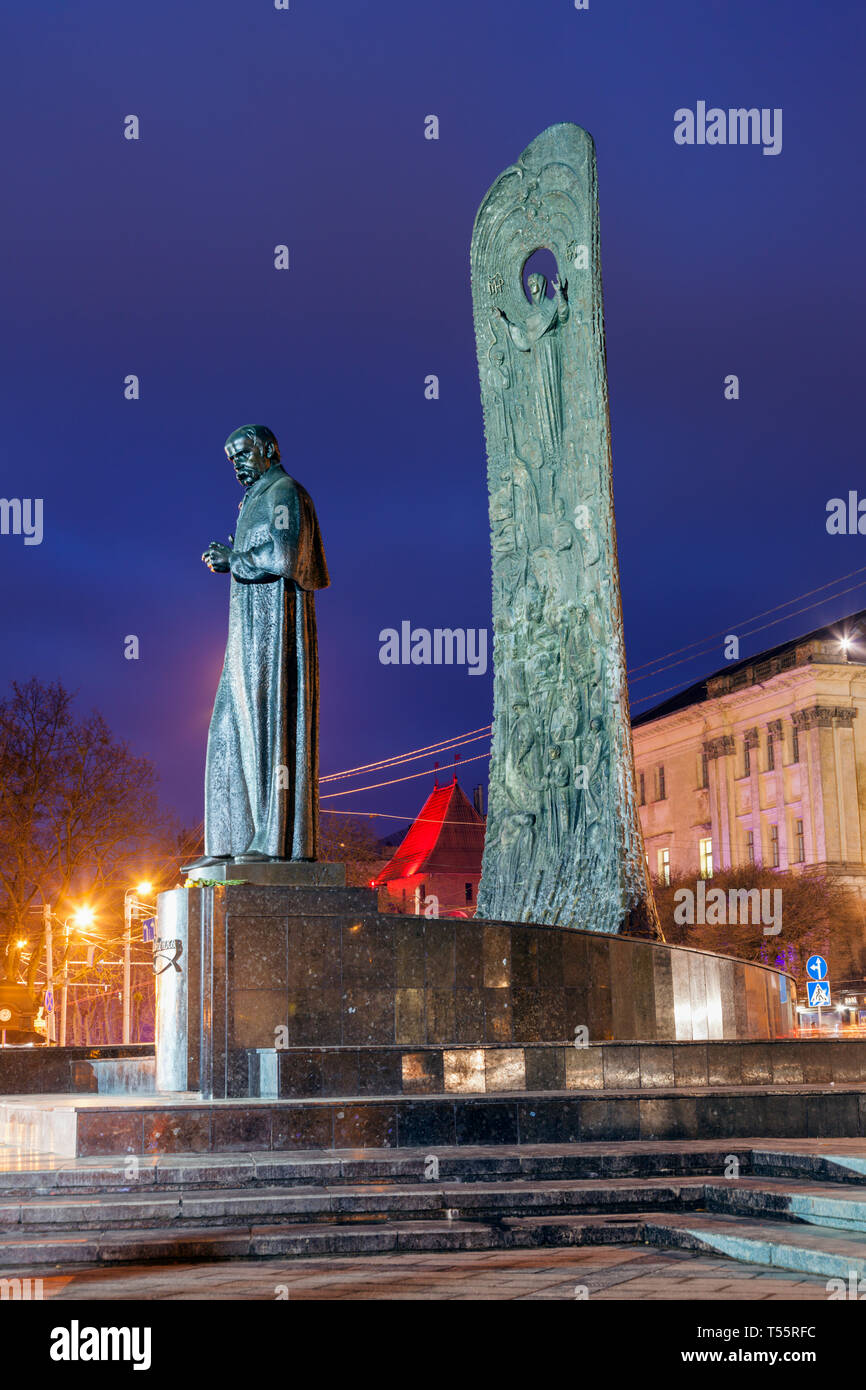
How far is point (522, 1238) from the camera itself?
22.1 ft

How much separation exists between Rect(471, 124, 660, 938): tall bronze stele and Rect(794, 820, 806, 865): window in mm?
49666

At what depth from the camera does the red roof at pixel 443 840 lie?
74.3m

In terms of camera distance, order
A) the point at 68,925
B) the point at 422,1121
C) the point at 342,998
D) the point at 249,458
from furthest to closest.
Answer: the point at 68,925
the point at 249,458
the point at 342,998
the point at 422,1121

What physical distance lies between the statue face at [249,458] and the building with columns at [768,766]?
179 ft

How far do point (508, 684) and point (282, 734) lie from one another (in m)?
8.22

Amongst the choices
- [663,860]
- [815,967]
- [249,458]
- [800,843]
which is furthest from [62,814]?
[663,860]

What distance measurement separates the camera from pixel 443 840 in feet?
246

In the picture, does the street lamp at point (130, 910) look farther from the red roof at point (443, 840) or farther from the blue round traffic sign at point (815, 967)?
the red roof at point (443, 840)

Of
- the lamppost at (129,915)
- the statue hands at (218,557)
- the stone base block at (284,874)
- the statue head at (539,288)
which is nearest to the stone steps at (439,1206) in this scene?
the stone base block at (284,874)

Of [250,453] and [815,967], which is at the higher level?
[250,453]

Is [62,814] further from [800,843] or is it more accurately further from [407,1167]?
[800,843]

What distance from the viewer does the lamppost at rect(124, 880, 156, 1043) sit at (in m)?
25.7

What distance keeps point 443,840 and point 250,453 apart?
64109 mm
